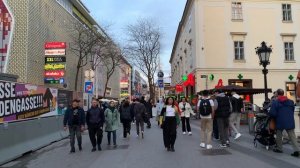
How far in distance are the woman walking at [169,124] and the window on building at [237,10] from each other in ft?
87.4

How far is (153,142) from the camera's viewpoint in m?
15.5

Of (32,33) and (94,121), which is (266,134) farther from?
(32,33)

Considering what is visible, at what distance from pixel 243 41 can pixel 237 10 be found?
3.00m

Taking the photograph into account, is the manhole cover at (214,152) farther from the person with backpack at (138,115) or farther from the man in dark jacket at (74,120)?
the person with backpack at (138,115)

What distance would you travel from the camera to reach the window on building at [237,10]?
37.8 metres

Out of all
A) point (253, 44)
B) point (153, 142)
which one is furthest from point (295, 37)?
point (153, 142)

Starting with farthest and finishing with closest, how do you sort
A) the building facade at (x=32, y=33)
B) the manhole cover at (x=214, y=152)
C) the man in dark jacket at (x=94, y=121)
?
the building facade at (x=32, y=33), the man in dark jacket at (x=94, y=121), the manhole cover at (x=214, y=152)

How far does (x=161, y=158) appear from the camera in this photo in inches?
436

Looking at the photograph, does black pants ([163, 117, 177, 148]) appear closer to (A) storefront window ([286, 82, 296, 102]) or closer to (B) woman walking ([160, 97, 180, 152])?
(B) woman walking ([160, 97, 180, 152])

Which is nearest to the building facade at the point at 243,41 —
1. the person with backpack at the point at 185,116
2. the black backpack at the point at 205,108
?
the person with backpack at the point at 185,116

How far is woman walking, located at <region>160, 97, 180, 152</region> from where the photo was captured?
12750 mm

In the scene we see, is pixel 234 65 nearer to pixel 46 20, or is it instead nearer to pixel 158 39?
pixel 158 39

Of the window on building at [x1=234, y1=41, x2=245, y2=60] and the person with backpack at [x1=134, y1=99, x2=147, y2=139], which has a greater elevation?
the window on building at [x1=234, y1=41, x2=245, y2=60]

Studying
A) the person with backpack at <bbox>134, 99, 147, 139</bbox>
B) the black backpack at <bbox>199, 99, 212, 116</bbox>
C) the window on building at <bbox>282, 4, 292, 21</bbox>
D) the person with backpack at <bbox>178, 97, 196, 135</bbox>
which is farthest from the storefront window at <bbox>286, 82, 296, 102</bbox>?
the black backpack at <bbox>199, 99, 212, 116</bbox>
